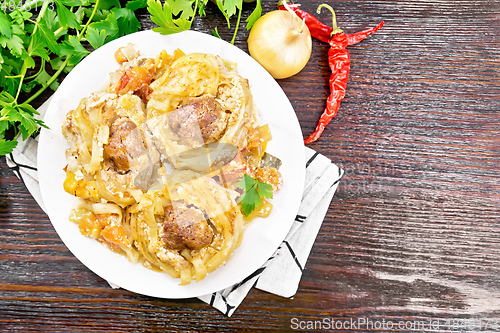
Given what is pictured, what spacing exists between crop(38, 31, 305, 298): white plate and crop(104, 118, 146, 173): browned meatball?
0.54m

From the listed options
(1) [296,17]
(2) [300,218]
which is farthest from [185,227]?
(1) [296,17]

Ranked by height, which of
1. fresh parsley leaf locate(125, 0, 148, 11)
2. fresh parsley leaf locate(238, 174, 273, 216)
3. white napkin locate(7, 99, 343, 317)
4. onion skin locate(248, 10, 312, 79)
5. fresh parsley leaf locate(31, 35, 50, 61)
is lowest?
white napkin locate(7, 99, 343, 317)

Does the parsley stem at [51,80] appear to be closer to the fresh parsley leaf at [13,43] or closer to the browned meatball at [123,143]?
the fresh parsley leaf at [13,43]

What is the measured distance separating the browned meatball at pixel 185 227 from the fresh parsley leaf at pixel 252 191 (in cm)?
37

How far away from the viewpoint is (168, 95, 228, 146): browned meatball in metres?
2.33

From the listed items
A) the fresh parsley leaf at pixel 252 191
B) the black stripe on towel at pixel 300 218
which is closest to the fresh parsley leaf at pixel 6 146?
the fresh parsley leaf at pixel 252 191

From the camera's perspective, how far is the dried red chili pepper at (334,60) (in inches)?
123

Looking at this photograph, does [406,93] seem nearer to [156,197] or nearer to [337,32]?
[337,32]

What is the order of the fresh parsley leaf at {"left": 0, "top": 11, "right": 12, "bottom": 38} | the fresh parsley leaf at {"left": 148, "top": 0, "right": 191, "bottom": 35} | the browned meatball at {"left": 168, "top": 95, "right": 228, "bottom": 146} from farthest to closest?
1. the fresh parsley leaf at {"left": 148, "top": 0, "right": 191, "bottom": 35}
2. the browned meatball at {"left": 168, "top": 95, "right": 228, "bottom": 146}
3. the fresh parsley leaf at {"left": 0, "top": 11, "right": 12, "bottom": 38}

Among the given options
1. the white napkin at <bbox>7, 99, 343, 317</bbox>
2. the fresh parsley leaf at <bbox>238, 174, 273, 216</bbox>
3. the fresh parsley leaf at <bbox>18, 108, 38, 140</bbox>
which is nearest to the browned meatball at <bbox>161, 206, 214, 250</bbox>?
the fresh parsley leaf at <bbox>238, 174, 273, 216</bbox>

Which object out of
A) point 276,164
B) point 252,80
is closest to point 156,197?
point 276,164

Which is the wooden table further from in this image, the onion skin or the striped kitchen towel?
the onion skin

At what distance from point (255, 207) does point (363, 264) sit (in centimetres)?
145

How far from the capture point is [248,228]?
2732 mm
